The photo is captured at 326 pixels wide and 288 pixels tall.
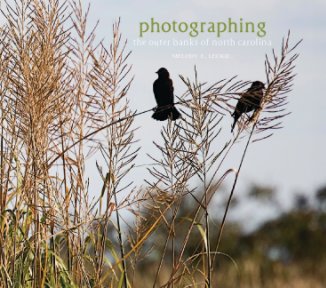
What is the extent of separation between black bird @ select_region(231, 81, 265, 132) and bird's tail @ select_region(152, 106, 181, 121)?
0.60 ft

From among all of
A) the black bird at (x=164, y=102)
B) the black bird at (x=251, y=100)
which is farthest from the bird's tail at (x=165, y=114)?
the black bird at (x=251, y=100)

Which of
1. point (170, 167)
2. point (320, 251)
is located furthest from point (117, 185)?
point (320, 251)

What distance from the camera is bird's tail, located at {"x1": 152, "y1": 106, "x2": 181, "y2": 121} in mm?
2482

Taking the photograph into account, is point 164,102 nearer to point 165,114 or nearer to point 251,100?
point 165,114

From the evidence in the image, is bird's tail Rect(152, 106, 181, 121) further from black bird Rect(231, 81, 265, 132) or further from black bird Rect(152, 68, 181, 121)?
black bird Rect(231, 81, 265, 132)

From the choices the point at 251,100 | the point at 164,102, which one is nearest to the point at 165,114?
the point at 164,102

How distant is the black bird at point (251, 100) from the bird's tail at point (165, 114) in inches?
7.2

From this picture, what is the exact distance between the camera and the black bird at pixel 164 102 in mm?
2484

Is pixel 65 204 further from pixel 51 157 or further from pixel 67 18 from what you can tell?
pixel 67 18

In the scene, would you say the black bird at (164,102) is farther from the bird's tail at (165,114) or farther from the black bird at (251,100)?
the black bird at (251,100)

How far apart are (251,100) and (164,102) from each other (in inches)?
10.8

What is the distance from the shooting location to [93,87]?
266 cm

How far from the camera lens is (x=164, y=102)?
2504 mm

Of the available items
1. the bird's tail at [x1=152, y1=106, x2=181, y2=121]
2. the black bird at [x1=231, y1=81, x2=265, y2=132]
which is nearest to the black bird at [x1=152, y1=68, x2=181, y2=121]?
the bird's tail at [x1=152, y1=106, x2=181, y2=121]
